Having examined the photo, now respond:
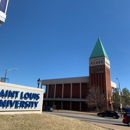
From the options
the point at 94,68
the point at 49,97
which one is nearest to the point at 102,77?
the point at 94,68

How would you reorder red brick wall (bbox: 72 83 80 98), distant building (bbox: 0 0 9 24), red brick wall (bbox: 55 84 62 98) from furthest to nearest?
red brick wall (bbox: 55 84 62 98) < red brick wall (bbox: 72 83 80 98) < distant building (bbox: 0 0 9 24)

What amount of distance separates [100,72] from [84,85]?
8.29 metres

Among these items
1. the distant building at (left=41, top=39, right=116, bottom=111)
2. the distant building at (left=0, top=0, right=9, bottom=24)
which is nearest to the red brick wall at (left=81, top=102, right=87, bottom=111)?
the distant building at (left=41, top=39, right=116, bottom=111)

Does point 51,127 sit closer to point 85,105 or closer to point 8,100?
point 8,100

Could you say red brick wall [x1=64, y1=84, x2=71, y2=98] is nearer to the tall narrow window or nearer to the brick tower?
the brick tower

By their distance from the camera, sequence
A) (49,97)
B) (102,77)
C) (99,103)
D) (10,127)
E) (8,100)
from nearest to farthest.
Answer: (10,127) < (8,100) < (99,103) < (102,77) < (49,97)

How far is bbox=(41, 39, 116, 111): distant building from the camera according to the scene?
2240 inches

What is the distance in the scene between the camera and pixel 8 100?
13.0 meters

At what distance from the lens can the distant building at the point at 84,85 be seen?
5688cm

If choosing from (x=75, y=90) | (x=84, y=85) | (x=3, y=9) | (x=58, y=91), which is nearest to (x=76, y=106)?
(x=75, y=90)

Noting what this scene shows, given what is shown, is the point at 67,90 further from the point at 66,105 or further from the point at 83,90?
the point at 83,90

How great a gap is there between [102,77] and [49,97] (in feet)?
85.3

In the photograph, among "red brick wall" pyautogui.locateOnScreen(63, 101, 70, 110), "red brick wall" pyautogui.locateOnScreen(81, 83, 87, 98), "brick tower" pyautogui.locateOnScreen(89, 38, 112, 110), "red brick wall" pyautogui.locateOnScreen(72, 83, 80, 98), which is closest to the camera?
"brick tower" pyautogui.locateOnScreen(89, 38, 112, 110)

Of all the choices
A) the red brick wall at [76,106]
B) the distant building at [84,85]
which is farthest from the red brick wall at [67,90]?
the red brick wall at [76,106]
